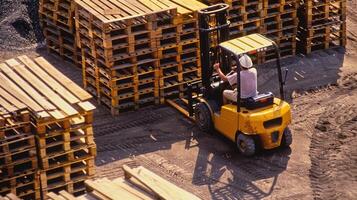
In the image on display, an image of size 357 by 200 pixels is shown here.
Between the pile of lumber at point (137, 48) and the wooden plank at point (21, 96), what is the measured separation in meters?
3.23

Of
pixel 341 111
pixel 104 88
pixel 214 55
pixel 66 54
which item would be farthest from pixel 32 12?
pixel 341 111

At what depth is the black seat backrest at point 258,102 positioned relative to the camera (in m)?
17.7

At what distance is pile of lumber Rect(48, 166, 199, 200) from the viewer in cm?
1324

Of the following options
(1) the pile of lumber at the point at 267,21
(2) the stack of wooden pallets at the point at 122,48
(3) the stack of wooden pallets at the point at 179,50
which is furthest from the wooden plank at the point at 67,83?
(1) the pile of lumber at the point at 267,21

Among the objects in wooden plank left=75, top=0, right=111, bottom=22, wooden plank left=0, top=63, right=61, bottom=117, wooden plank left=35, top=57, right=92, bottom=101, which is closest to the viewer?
wooden plank left=0, top=63, right=61, bottom=117

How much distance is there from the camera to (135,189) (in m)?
13.6

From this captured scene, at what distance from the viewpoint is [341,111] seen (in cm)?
1991

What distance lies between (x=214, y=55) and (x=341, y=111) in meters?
3.20

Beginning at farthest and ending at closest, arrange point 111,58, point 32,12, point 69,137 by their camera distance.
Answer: point 32,12 → point 111,58 → point 69,137

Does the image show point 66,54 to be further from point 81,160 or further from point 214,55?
point 81,160

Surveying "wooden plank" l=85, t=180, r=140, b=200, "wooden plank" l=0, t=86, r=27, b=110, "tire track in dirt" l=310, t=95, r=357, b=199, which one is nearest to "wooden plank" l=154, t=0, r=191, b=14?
"tire track in dirt" l=310, t=95, r=357, b=199

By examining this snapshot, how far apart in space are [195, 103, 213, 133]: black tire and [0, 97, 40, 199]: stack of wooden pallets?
4599 mm

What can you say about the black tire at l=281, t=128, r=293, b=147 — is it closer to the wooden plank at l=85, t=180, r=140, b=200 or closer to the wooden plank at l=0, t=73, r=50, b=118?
the wooden plank at l=0, t=73, r=50, b=118

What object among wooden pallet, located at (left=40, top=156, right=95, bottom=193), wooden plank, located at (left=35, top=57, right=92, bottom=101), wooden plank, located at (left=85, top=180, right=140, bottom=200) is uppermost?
wooden plank, located at (left=35, top=57, right=92, bottom=101)
